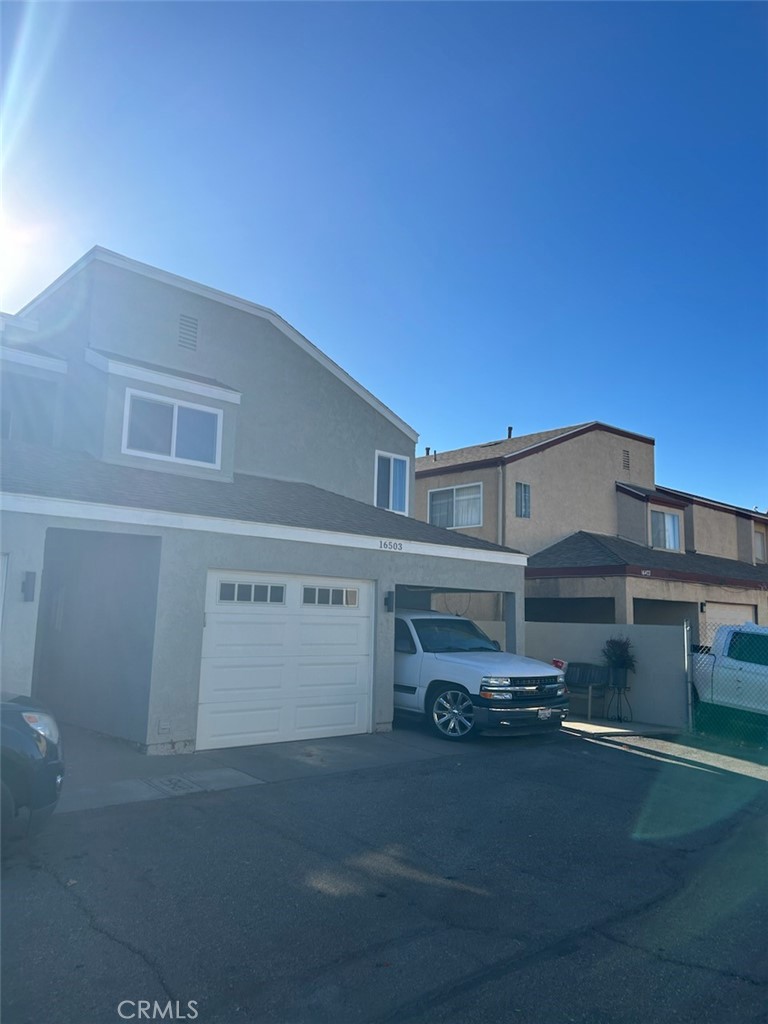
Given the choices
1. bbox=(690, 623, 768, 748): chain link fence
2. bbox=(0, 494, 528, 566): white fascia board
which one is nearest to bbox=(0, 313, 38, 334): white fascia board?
bbox=(0, 494, 528, 566): white fascia board

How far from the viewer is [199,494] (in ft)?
37.6

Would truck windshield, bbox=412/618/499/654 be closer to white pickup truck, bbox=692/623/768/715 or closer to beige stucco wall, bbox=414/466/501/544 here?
white pickup truck, bbox=692/623/768/715

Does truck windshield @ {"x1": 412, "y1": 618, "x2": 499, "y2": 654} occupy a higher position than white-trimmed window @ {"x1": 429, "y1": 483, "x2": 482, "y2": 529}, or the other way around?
white-trimmed window @ {"x1": 429, "y1": 483, "x2": 482, "y2": 529}

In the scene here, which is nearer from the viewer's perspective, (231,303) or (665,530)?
(231,303)

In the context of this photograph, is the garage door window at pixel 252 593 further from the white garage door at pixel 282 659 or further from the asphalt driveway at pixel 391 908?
the asphalt driveway at pixel 391 908

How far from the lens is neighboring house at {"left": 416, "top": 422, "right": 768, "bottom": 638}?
63.5 ft

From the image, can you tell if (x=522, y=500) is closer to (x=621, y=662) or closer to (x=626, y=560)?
(x=626, y=560)

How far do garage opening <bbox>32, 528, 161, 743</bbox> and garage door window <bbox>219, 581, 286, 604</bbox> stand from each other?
41.2 inches

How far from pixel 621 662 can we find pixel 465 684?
4.97 meters

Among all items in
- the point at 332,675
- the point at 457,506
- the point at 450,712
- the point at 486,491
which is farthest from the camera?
the point at 457,506

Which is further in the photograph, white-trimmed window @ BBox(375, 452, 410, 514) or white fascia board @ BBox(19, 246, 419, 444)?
white-trimmed window @ BBox(375, 452, 410, 514)

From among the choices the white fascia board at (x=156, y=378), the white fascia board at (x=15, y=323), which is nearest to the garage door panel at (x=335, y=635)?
the white fascia board at (x=156, y=378)

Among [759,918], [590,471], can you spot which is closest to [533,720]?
[759,918]

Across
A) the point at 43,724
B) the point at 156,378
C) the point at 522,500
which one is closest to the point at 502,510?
the point at 522,500
